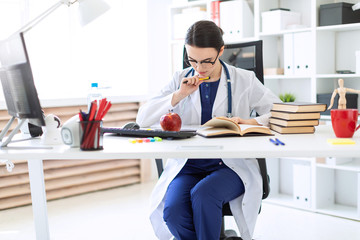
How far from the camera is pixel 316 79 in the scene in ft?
11.0

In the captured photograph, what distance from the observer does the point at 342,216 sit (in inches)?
129

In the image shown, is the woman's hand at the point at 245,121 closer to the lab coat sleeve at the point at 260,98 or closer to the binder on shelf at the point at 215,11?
the lab coat sleeve at the point at 260,98

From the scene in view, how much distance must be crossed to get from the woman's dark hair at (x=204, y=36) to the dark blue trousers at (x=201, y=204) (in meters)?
0.60

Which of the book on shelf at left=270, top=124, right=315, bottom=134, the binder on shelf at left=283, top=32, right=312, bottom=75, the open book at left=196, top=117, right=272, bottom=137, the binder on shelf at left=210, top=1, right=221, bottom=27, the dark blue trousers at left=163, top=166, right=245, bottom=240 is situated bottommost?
the dark blue trousers at left=163, top=166, right=245, bottom=240

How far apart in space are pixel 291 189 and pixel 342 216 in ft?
1.94

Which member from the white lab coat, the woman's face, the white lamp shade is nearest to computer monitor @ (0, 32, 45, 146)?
the white lamp shade

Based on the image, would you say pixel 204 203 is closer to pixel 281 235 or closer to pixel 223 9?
pixel 281 235

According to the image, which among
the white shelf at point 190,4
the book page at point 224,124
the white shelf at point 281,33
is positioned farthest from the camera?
the white shelf at point 190,4

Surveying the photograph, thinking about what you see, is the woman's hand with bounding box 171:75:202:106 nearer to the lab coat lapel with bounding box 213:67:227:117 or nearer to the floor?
the lab coat lapel with bounding box 213:67:227:117

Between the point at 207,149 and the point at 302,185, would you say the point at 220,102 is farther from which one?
the point at 302,185

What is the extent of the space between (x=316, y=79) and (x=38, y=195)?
217cm

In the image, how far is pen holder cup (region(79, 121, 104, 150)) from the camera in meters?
1.71

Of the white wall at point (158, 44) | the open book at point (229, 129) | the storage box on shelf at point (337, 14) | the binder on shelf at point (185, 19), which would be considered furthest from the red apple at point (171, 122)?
the white wall at point (158, 44)

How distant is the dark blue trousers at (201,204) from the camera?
1909 mm
